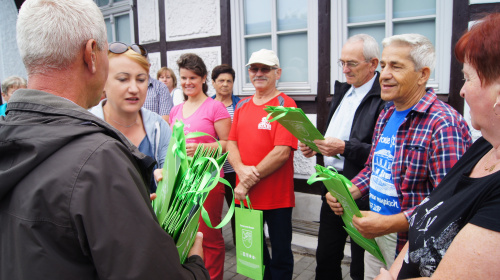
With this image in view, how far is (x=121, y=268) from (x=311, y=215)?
394 cm

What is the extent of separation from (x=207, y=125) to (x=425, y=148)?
1892 millimetres

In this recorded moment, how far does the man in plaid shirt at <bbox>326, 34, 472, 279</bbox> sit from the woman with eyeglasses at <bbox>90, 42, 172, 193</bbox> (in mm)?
1095

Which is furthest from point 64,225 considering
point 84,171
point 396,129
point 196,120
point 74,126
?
point 196,120

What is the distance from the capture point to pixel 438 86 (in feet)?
12.1

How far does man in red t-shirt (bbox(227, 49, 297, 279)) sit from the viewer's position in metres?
2.87

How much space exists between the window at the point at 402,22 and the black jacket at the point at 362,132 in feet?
4.55

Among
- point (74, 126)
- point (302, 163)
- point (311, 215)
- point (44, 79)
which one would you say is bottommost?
point (311, 215)

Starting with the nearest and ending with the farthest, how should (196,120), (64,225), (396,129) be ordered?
1. (64,225)
2. (396,129)
3. (196,120)

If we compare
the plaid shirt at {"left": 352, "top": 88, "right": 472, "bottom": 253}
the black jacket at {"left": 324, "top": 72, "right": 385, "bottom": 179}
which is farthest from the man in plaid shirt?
the black jacket at {"left": 324, "top": 72, "right": 385, "bottom": 179}

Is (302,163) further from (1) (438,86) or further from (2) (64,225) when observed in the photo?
(2) (64,225)

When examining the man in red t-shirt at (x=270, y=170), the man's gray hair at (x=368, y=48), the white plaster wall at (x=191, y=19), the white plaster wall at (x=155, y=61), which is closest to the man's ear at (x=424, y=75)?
the man's gray hair at (x=368, y=48)

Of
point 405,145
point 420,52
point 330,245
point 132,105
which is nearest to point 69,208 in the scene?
point 132,105

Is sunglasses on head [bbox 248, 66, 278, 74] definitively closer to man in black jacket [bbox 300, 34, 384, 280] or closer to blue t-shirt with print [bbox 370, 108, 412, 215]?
man in black jacket [bbox 300, 34, 384, 280]

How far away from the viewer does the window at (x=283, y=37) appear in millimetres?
4512
